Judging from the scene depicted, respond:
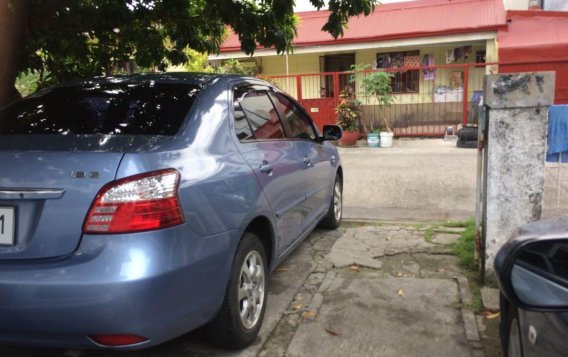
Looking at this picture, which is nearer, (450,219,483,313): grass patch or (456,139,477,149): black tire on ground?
(450,219,483,313): grass patch

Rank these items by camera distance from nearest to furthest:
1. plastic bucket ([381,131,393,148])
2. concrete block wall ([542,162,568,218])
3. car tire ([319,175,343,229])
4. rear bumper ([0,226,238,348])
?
rear bumper ([0,226,238,348]) < concrete block wall ([542,162,568,218]) < car tire ([319,175,343,229]) < plastic bucket ([381,131,393,148])

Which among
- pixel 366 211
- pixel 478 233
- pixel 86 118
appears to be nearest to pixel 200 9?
pixel 366 211

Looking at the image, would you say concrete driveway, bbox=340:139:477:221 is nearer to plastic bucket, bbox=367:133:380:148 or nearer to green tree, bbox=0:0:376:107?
plastic bucket, bbox=367:133:380:148

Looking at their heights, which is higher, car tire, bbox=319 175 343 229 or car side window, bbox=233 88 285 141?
car side window, bbox=233 88 285 141

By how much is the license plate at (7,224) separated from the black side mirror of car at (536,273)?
80.7 inches

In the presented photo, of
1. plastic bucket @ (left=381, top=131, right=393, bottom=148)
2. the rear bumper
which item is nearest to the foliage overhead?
the rear bumper

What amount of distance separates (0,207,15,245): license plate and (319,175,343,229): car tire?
139 inches

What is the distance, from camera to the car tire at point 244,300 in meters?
2.93

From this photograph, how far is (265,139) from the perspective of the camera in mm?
3699

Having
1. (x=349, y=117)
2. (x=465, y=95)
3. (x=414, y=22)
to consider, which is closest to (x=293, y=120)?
(x=349, y=117)

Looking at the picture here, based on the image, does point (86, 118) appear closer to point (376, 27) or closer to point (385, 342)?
point (385, 342)

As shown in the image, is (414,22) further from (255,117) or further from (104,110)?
(104,110)

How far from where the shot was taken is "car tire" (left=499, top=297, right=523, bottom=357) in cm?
209

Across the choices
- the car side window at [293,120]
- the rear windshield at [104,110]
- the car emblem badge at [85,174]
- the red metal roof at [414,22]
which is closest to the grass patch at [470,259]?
the car side window at [293,120]
